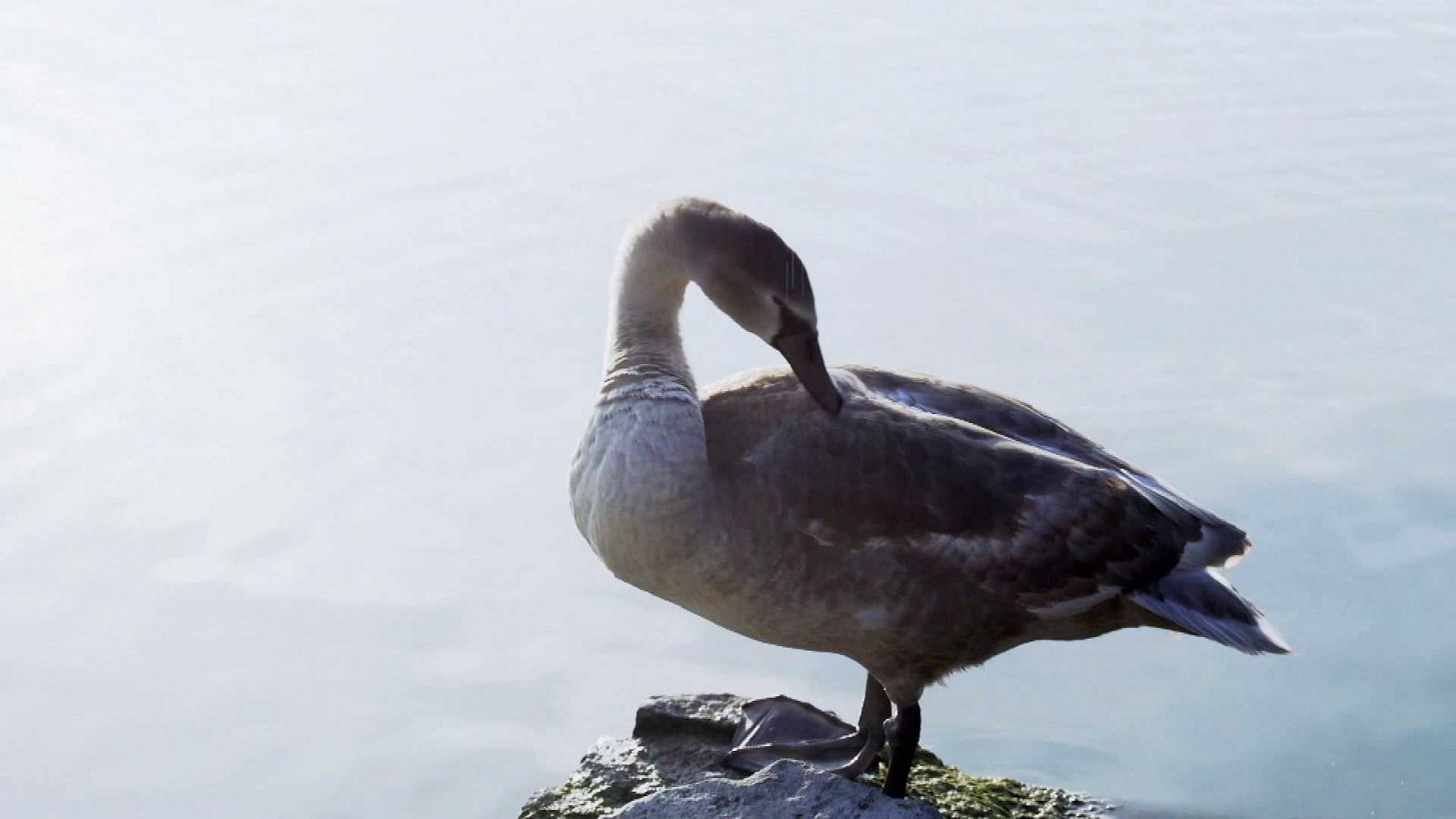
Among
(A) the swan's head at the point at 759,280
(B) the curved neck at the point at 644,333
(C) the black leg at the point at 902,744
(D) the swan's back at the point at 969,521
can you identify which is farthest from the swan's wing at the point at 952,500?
(C) the black leg at the point at 902,744

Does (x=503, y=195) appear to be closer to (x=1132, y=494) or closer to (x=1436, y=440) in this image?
(x=1436, y=440)

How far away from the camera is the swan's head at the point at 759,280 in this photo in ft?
18.7

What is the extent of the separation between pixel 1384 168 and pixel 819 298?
445 centimetres

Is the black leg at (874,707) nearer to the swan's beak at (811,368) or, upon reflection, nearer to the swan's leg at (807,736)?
the swan's leg at (807,736)

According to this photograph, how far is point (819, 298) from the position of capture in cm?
1036

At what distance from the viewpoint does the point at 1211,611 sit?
579 centimetres

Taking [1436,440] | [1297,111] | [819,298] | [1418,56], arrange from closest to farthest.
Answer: [1436,440] → [819,298] → [1297,111] → [1418,56]

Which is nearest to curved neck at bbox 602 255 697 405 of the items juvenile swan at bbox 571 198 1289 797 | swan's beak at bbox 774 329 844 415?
juvenile swan at bbox 571 198 1289 797

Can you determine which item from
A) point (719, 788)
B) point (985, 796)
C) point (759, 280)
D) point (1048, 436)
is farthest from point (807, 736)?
point (759, 280)

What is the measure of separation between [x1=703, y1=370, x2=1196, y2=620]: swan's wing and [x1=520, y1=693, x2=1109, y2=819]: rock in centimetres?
74

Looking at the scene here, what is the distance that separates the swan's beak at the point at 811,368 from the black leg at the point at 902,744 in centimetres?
99

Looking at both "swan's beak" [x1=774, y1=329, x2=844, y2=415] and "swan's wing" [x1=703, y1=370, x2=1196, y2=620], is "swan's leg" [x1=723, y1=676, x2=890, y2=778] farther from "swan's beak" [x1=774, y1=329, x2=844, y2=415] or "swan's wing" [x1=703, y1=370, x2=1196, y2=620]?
"swan's beak" [x1=774, y1=329, x2=844, y2=415]

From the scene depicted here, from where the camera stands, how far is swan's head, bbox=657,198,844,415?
570 centimetres

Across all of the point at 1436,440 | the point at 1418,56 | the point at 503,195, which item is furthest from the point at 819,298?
the point at 1418,56
